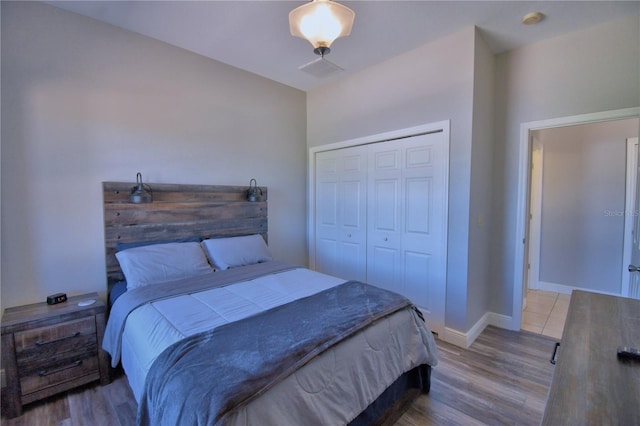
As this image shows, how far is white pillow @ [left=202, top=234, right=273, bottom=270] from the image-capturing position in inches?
107

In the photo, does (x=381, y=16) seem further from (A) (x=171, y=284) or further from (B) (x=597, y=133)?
(B) (x=597, y=133)

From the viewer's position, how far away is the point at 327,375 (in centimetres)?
134

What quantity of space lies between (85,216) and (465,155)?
3256mm

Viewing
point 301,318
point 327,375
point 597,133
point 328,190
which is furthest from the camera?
point 328,190

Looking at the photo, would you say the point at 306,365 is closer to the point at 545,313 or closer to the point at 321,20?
the point at 321,20

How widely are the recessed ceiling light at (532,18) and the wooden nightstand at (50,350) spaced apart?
3.94 m

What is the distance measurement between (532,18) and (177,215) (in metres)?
3.53

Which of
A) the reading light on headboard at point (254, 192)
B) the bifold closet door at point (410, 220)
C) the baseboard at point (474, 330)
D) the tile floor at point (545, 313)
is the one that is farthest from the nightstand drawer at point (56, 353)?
the tile floor at point (545, 313)

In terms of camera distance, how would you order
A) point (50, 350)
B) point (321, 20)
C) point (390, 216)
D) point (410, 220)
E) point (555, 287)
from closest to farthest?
point (321, 20), point (50, 350), point (410, 220), point (390, 216), point (555, 287)

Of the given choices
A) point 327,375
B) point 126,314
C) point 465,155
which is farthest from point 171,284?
point 465,155

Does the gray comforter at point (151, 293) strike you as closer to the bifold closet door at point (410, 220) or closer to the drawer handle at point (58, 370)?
the drawer handle at point (58, 370)

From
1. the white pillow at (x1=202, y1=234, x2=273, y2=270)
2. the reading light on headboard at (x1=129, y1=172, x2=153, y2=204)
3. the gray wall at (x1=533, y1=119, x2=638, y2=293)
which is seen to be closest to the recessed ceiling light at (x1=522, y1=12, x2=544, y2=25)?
the gray wall at (x1=533, y1=119, x2=638, y2=293)

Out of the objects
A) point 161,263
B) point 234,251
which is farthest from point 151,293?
point 234,251

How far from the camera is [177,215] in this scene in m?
2.80
